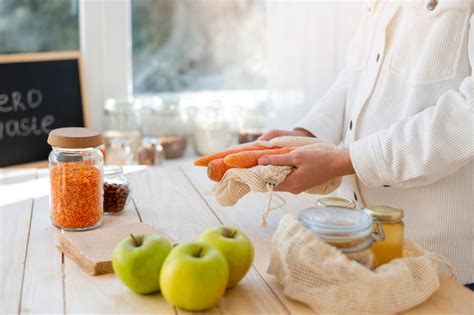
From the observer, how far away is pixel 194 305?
1.10m

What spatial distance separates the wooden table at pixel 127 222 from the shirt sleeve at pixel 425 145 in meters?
0.23

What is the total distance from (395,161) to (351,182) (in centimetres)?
25

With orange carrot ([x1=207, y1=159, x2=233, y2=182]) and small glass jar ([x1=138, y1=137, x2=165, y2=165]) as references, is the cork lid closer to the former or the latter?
orange carrot ([x1=207, y1=159, x2=233, y2=182])

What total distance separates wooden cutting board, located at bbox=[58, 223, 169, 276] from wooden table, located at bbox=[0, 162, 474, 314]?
2cm

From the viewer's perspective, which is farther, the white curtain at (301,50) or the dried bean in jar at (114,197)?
the white curtain at (301,50)

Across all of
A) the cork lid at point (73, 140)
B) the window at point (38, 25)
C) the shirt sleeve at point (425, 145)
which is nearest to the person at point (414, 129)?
the shirt sleeve at point (425, 145)

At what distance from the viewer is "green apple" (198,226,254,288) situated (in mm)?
1182

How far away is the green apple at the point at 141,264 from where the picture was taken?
1.14 m

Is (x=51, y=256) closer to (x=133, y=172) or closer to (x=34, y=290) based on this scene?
(x=34, y=290)

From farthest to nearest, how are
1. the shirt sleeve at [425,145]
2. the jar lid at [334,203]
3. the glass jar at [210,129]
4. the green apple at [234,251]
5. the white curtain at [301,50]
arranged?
the glass jar at [210,129], the white curtain at [301,50], the shirt sleeve at [425,145], the jar lid at [334,203], the green apple at [234,251]

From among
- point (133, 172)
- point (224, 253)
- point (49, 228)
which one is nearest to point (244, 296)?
point (224, 253)

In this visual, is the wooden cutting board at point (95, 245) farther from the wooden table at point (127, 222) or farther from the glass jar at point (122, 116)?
the glass jar at point (122, 116)

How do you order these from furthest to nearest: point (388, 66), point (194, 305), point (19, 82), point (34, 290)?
point (19, 82) < point (388, 66) < point (34, 290) < point (194, 305)

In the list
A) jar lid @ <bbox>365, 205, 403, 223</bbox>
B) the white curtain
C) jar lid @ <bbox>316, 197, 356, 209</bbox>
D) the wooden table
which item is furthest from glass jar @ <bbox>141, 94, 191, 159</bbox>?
jar lid @ <bbox>365, 205, 403, 223</bbox>
